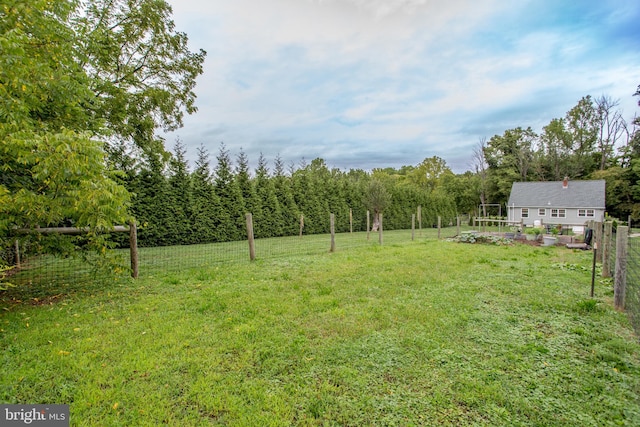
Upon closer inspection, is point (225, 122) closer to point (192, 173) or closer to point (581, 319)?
point (192, 173)

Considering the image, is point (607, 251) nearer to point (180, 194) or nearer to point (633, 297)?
point (633, 297)

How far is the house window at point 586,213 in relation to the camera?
81.9ft

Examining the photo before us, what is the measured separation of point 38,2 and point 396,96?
48.0 ft

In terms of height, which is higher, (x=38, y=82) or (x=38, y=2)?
(x=38, y=2)

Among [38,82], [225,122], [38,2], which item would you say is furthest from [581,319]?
[225,122]

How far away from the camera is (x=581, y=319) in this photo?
3811 mm

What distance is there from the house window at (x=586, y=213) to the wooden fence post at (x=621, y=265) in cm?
2770

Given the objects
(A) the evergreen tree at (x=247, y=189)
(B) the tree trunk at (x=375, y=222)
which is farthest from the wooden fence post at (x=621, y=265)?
(B) the tree trunk at (x=375, y=222)

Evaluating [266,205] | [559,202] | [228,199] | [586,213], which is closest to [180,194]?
[228,199]

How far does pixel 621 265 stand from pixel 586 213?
92.1 feet

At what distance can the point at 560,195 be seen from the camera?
26.5 meters

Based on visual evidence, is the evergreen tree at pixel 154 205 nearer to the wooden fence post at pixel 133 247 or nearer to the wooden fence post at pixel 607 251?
A: the wooden fence post at pixel 133 247

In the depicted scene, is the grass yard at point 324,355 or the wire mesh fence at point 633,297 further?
the wire mesh fence at point 633,297

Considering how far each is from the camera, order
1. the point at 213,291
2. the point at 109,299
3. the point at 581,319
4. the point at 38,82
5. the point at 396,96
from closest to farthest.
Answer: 1. the point at 38,82
2. the point at 581,319
3. the point at 109,299
4. the point at 213,291
5. the point at 396,96
